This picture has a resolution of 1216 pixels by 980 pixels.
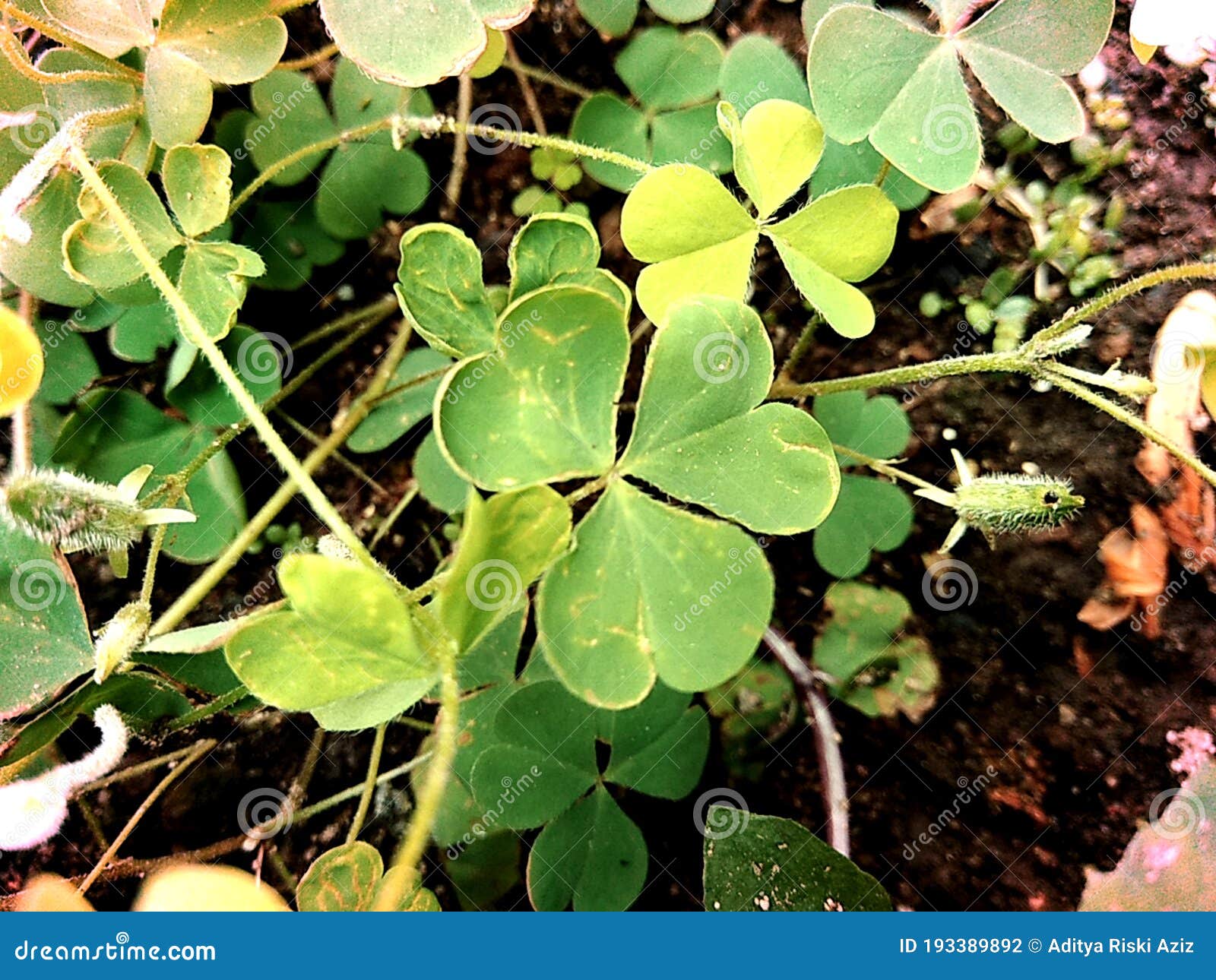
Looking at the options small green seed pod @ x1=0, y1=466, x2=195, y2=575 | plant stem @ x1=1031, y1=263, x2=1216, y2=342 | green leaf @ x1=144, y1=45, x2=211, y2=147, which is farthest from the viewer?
green leaf @ x1=144, y1=45, x2=211, y2=147

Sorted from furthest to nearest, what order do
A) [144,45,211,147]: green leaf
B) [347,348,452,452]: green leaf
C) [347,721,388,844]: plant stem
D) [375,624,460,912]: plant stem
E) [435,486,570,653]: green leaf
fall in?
[347,348,452,452]: green leaf
[347,721,388,844]: plant stem
[144,45,211,147]: green leaf
[435,486,570,653]: green leaf
[375,624,460,912]: plant stem

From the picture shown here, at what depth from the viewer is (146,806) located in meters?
1.45

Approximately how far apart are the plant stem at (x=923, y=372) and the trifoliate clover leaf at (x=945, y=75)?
26 cm

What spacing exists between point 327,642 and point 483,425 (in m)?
0.33

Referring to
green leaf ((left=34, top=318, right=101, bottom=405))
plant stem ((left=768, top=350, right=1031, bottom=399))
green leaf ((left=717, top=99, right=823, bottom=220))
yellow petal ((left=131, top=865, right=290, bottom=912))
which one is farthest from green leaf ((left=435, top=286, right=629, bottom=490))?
green leaf ((left=34, top=318, right=101, bottom=405))

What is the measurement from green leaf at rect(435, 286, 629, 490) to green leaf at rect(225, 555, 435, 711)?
22 centimetres

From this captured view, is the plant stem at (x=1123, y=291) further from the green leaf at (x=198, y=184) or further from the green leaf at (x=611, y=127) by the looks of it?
the green leaf at (x=198, y=184)

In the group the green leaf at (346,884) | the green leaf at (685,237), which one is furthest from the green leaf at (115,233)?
the green leaf at (346,884)

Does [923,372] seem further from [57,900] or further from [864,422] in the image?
[57,900]

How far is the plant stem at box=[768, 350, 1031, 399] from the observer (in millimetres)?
1213

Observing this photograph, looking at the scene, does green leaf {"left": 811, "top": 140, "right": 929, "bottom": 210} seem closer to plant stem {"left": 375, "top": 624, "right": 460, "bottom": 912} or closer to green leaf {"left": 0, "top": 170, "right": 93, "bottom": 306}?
plant stem {"left": 375, "top": 624, "right": 460, "bottom": 912}

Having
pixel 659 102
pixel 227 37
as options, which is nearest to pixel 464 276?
pixel 227 37

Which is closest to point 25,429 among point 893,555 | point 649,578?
point 649,578
